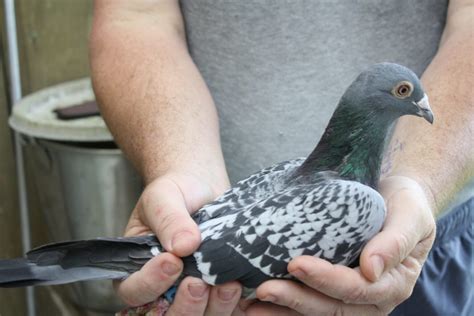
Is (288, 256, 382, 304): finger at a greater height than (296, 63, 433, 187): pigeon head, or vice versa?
(296, 63, 433, 187): pigeon head

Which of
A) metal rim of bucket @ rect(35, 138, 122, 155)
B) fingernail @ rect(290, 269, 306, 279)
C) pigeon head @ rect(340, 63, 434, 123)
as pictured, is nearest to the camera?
fingernail @ rect(290, 269, 306, 279)

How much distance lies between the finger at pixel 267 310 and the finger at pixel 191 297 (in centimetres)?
7

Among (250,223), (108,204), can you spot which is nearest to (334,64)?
(250,223)

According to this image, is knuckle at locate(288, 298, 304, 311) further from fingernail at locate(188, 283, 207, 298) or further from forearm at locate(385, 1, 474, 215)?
forearm at locate(385, 1, 474, 215)

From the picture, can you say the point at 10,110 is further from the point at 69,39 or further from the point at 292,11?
the point at 292,11

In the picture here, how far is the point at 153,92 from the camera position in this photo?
4.58ft

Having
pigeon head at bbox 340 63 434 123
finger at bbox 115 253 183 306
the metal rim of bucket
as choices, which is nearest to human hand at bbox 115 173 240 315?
finger at bbox 115 253 183 306

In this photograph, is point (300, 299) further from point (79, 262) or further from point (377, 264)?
point (79, 262)

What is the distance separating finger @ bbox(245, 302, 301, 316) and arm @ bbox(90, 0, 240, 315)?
0.12 feet

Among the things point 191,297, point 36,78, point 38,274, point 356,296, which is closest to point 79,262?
point 38,274

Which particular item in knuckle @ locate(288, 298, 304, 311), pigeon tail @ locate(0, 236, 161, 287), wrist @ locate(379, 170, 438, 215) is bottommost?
knuckle @ locate(288, 298, 304, 311)

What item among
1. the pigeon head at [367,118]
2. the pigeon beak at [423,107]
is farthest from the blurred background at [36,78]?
the pigeon beak at [423,107]

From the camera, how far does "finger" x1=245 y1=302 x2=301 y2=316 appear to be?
106 cm

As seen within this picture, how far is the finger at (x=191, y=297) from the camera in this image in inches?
40.2
